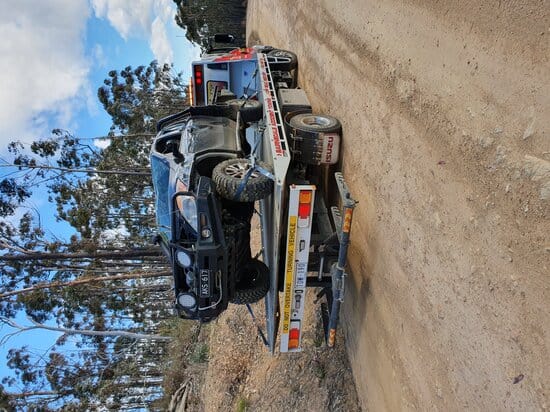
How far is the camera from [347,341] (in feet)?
19.4

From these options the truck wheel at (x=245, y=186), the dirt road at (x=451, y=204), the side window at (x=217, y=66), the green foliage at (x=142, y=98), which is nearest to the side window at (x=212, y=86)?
the side window at (x=217, y=66)

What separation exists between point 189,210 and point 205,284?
0.93 metres

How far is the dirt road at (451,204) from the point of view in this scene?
2.48 m

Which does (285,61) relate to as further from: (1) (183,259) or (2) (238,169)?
(1) (183,259)

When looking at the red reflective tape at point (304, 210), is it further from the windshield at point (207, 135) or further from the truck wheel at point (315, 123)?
the windshield at point (207, 135)

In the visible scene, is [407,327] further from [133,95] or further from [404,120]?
[133,95]

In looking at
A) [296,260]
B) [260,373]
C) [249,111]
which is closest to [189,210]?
[296,260]

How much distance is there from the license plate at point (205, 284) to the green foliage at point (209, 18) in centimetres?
2853

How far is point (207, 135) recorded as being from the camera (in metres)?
6.86

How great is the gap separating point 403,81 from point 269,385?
5.57 m

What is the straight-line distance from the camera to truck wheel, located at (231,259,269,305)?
5633mm

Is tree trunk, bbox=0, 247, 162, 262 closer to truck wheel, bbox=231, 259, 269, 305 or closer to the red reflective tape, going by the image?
truck wheel, bbox=231, 259, 269, 305

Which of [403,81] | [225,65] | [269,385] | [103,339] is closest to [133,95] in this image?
[103,339]

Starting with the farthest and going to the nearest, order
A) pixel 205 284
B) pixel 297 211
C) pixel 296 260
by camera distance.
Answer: pixel 205 284
pixel 296 260
pixel 297 211
